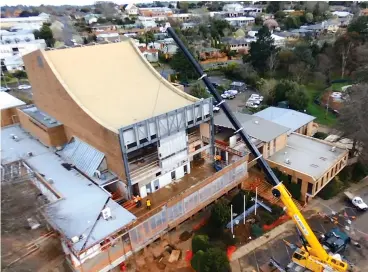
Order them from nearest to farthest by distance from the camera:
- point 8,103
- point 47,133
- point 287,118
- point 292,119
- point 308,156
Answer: point 47,133 < point 308,156 < point 8,103 < point 292,119 < point 287,118

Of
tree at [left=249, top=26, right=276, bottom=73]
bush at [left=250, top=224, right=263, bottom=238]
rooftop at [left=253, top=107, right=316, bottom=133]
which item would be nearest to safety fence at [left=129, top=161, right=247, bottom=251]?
bush at [left=250, top=224, right=263, bottom=238]

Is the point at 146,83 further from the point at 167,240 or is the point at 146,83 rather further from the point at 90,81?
the point at 167,240

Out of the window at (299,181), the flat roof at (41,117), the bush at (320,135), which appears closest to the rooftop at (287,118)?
the bush at (320,135)

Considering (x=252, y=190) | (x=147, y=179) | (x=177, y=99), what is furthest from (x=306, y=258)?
(x=177, y=99)

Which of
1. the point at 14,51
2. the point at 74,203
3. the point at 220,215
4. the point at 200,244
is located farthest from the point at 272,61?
the point at 14,51

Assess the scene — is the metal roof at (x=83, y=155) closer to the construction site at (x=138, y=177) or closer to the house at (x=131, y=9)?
the construction site at (x=138, y=177)

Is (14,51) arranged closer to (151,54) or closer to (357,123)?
(151,54)
